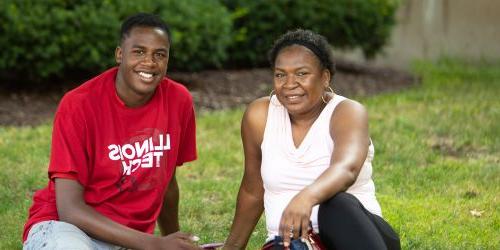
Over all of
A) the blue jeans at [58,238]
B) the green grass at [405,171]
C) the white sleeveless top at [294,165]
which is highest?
the white sleeveless top at [294,165]

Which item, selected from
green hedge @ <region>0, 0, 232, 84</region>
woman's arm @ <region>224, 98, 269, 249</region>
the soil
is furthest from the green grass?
green hedge @ <region>0, 0, 232, 84</region>

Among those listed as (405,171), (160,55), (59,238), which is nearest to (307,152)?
(160,55)

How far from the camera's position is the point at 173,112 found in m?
4.54

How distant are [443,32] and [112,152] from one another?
10873 mm

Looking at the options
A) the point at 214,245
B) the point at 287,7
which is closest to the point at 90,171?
the point at 214,245

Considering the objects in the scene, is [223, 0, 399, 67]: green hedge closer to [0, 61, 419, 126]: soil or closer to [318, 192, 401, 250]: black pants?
[0, 61, 419, 126]: soil

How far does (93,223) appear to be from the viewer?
4148 millimetres

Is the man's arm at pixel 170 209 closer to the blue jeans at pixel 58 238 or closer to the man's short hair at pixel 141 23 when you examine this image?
the blue jeans at pixel 58 238

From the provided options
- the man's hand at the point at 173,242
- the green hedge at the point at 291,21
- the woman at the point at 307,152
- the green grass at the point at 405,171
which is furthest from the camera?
the green hedge at the point at 291,21

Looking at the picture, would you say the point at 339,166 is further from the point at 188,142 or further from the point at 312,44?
the point at 188,142

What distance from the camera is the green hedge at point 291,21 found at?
11.1 meters

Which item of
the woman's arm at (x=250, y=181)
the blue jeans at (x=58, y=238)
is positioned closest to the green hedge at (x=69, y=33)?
the woman's arm at (x=250, y=181)

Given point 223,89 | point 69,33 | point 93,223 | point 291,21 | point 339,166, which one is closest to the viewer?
point 339,166

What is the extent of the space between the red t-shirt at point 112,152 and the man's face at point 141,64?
51 millimetres
